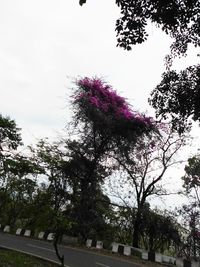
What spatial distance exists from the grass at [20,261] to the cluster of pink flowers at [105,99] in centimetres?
1178

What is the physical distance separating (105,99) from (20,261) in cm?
1406

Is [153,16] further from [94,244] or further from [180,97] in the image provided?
[94,244]

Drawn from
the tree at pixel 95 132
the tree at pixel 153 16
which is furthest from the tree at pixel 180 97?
the tree at pixel 95 132

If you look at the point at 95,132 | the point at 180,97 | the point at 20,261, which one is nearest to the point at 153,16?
the point at 180,97

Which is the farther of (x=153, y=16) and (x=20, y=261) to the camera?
(x=20, y=261)

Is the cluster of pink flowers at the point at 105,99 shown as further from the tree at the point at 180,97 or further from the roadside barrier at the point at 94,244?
the tree at the point at 180,97

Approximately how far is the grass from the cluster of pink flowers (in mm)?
11776

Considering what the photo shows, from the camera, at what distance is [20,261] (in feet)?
48.1

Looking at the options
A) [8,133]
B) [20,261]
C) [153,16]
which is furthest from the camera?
[8,133]

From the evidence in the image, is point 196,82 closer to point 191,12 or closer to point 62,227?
point 191,12

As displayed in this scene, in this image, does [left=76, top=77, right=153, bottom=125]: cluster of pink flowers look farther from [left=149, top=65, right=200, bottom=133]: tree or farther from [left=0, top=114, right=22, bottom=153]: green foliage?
[left=149, top=65, right=200, bottom=133]: tree

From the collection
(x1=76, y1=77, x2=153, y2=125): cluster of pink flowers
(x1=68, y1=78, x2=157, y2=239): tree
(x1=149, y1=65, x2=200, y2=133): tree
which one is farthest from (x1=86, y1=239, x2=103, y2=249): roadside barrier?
(x1=149, y1=65, x2=200, y2=133): tree

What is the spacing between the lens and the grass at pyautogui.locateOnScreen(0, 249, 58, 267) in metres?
13.8

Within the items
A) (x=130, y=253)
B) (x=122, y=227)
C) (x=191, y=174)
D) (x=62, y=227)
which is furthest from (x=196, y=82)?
(x=122, y=227)
